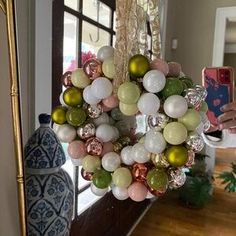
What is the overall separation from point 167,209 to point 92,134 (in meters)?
1.80

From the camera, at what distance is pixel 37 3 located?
2.17 feet

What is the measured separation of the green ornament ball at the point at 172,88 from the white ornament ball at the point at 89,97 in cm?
12

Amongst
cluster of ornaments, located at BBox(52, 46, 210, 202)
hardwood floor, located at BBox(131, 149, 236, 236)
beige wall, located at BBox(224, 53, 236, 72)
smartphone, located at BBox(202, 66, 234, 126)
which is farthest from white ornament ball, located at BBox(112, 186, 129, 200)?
beige wall, located at BBox(224, 53, 236, 72)

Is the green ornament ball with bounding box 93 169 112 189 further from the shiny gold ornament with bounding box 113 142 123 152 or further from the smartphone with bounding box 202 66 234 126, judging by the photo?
the smartphone with bounding box 202 66 234 126

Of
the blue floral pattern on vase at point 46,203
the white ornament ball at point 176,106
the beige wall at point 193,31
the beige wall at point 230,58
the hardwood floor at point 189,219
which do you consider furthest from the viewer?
the beige wall at point 230,58

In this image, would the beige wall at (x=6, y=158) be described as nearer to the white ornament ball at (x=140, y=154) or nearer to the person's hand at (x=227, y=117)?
the white ornament ball at (x=140, y=154)

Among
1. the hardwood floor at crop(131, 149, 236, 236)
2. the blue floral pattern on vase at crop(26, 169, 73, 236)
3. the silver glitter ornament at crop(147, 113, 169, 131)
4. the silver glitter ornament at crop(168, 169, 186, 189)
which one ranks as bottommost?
the hardwood floor at crop(131, 149, 236, 236)

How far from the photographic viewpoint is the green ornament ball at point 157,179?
0.42 metres

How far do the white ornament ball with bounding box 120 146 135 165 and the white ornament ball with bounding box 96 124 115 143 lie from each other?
0.03 meters

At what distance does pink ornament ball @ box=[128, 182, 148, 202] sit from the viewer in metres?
0.45

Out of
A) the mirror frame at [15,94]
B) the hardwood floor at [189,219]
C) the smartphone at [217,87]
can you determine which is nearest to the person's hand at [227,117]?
the smartphone at [217,87]

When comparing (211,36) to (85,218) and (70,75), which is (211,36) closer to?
(85,218)

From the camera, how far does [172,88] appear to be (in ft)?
1.35

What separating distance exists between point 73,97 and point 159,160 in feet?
0.60
